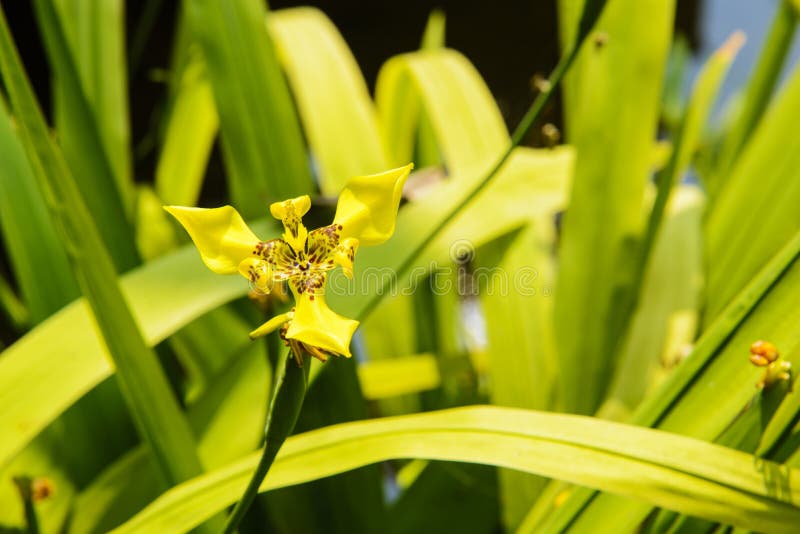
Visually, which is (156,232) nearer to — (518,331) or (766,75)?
(518,331)

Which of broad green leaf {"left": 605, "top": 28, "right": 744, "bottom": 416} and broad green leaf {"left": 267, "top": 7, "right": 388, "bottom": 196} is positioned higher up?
broad green leaf {"left": 267, "top": 7, "right": 388, "bottom": 196}

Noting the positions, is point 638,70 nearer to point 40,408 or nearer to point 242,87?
point 242,87

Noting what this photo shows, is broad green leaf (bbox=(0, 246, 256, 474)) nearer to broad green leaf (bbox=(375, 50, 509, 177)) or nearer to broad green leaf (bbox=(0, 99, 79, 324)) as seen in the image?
broad green leaf (bbox=(0, 99, 79, 324))

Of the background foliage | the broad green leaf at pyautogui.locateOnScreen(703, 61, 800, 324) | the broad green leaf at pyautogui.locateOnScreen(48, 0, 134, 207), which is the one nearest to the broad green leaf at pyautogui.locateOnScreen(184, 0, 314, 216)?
the background foliage

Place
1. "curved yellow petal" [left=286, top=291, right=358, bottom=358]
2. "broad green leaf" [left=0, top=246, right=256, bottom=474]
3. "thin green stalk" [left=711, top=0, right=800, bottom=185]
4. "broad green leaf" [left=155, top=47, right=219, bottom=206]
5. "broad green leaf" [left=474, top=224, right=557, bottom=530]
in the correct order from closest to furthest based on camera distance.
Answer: "curved yellow petal" [left=286, top=291, right=358, bottom=358] → "broad green leaf" [left=0, top=246, right=256, bottom=474] → "broad green leaf" [left=474, top=224, right=557, bottom=530] → "thin green stalk" [left=711, top=0, right=800, bottom=185] → "broad green leaf" [left=155, top=47, right=219, bottom=206]

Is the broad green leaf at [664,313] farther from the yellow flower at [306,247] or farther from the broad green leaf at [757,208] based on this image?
the yellow flower at [306,247]

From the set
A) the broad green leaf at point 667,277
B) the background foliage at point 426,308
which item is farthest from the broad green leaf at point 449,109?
the broad green leaf at point 667,277
